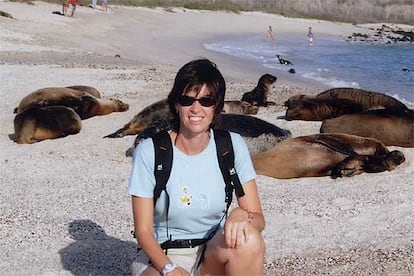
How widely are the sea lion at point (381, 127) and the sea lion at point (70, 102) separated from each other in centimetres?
378

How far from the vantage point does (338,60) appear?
2628cm

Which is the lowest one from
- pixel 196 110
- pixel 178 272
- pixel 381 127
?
pixel 381 127

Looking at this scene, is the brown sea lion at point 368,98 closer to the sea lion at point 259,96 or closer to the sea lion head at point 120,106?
the sea lion at point 259,96

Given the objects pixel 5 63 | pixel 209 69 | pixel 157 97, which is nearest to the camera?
pixel 209 69

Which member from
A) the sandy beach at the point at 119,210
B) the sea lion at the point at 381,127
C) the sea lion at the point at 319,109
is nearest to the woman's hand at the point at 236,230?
the sandy beach at the point at 119,210

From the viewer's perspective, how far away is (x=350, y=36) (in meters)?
44.7

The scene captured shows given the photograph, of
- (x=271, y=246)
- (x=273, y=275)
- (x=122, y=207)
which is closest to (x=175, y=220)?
(x=273, y=275)

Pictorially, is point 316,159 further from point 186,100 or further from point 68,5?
point 68,5

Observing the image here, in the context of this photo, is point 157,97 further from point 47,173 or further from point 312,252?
point 312,252

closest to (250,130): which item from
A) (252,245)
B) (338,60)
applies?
(252,245)

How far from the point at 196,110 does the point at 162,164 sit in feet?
1.03

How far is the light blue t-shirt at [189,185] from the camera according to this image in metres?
3.36

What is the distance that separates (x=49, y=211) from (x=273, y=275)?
2217 millimetres

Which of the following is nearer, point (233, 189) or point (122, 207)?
point (233, 189)
